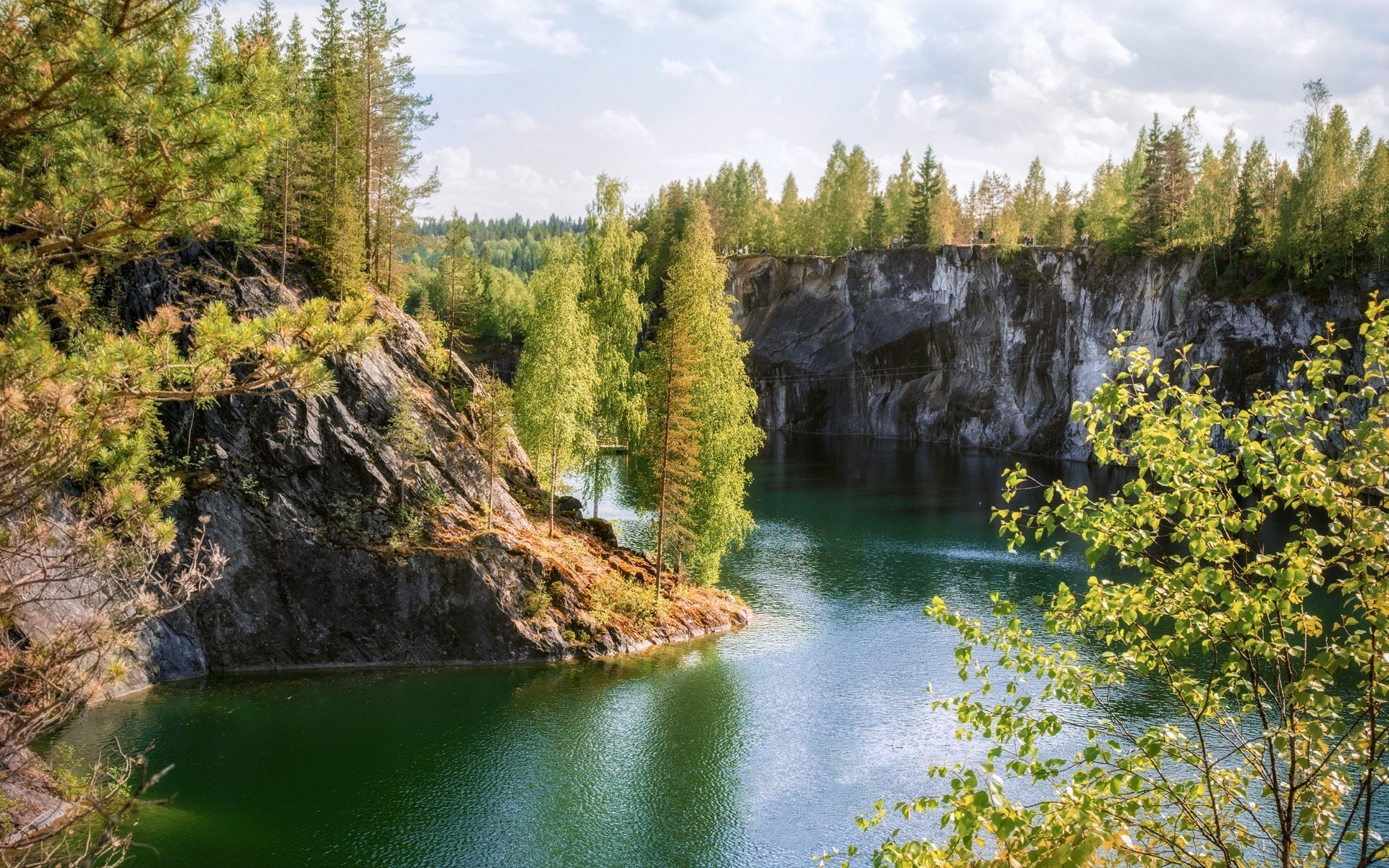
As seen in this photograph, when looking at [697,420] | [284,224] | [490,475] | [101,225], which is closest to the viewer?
[101,225]

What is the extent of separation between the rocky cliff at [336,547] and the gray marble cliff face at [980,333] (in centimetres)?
4724

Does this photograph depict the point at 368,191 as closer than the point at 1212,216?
Yes

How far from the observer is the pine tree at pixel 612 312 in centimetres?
4022

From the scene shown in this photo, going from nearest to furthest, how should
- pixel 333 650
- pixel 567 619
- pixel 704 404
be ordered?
pixel 333 650, pixel 567 619, pixel 704 404

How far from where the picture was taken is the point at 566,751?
24.5 m

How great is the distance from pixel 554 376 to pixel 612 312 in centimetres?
961

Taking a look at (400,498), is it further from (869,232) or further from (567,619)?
(869,232)

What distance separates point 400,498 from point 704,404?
38.0 feet

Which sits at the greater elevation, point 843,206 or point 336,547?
point 843,206

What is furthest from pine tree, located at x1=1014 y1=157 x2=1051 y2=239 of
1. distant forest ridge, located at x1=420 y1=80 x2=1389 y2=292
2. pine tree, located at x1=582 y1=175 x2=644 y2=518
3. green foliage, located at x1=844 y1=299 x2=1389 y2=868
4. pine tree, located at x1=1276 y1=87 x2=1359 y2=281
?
green foliage, located at x1=844 y1=299 x2=1389 y2=868

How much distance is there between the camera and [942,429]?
292 ft

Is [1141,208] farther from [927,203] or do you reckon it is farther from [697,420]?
[697,420]

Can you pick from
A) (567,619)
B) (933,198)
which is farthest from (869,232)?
(567,619)

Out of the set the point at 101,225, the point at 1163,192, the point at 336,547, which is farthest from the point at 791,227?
the point at 101,225
